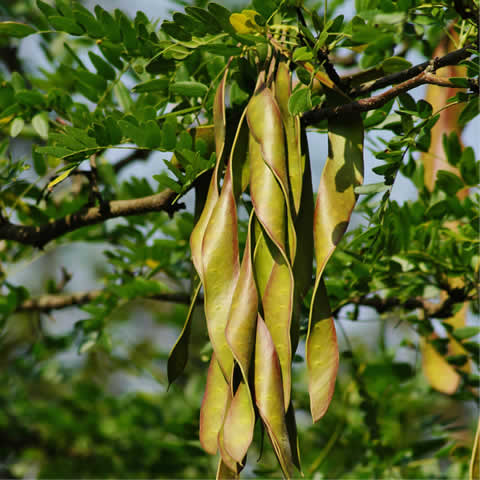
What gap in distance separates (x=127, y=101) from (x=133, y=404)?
83 centimetres

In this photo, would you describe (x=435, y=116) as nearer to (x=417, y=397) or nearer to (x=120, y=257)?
(x=120, y=257)

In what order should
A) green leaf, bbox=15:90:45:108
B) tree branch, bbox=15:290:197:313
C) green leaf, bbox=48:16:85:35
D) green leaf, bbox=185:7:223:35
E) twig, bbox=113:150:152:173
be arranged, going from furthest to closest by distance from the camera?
twig, bbox=113:150:152:173 → tree branch, bbox=15:290:197:313 → green leaf, bbox=15:90:45:108 → green leaf, bbox=48:16:85:35 → green leaf, bbox=185:7:223:35

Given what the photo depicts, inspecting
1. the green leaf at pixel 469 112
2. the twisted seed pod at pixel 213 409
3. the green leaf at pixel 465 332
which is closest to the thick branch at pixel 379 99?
the green leaf at pixel 469 112

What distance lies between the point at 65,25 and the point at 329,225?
394 millimetres

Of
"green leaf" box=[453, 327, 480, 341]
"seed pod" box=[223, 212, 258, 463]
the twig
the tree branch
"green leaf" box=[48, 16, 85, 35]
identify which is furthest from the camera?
the twig

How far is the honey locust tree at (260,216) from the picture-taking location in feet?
1.63

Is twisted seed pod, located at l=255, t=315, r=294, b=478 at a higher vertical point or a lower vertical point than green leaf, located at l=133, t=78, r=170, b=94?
lower

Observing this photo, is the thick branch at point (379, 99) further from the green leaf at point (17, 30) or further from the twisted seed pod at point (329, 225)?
the green leaf at point (17, 30)

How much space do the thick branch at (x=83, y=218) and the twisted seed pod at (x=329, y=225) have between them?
0.21m

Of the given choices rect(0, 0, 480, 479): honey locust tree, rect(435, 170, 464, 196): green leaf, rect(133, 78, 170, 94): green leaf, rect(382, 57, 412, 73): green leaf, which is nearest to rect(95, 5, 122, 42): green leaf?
rect(0, 0, 480, 479): honey locust tree

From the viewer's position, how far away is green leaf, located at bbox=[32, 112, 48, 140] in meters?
0.78

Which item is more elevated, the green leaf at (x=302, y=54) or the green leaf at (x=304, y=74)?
the green leaf at (x=302, y=54)

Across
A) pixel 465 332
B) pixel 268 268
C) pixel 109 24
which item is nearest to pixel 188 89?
pixel 109 24

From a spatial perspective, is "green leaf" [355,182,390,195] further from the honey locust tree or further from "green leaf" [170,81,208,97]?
"green leaf" [170,81,208,97]
